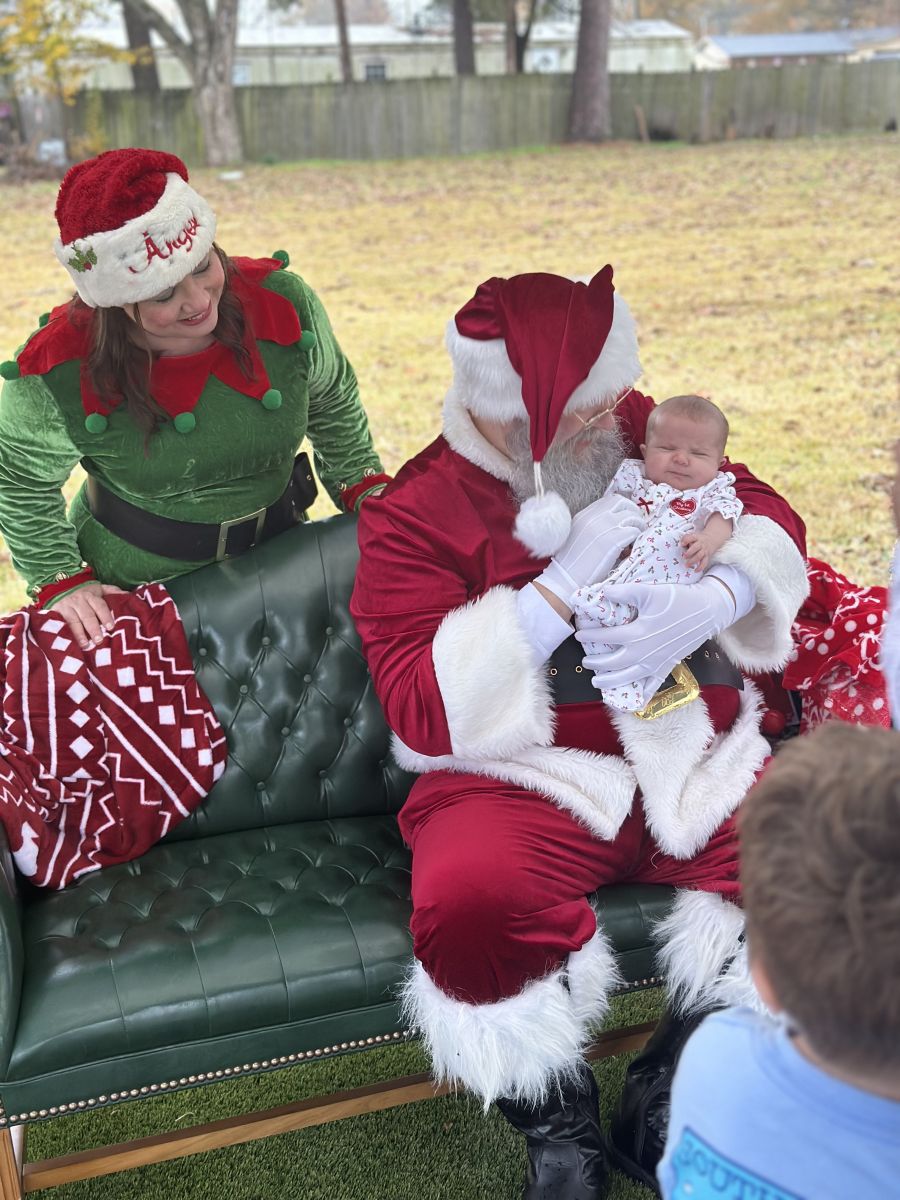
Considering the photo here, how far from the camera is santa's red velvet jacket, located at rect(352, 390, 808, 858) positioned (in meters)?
2.05

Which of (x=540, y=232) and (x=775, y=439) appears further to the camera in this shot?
(x=540, y=232)

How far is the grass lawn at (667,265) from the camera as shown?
5523mm

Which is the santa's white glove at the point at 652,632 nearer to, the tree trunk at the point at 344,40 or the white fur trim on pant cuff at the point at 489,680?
the white fur trim on pant cuff at the point at 489,680

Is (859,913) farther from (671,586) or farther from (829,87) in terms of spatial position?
(829,87)

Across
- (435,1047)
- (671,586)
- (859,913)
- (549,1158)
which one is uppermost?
(859,913)

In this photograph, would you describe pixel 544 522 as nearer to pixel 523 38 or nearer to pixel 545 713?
pixel 545 713

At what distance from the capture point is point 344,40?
502 centimetres

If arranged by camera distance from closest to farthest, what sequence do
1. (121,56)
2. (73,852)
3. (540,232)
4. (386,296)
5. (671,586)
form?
(671,586) → (73,852) → (121,56) → (386,296) → (540,232)

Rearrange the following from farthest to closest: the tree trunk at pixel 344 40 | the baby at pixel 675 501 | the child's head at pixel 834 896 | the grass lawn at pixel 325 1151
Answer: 1. the tree trunk at pixel 344 40
2. the grass lawn at pixel 325 1151
3. the baby at pixel 675 501
4. the child's head at pixel 834 896

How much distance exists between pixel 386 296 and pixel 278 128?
1.49 m

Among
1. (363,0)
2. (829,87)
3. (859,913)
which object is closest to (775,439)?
(829,87)

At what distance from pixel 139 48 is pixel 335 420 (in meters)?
3.31

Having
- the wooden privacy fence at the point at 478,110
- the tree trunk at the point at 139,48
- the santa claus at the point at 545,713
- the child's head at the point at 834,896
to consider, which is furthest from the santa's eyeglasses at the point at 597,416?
the wooden privacy fence at the point at 478,110

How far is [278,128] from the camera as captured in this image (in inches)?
224
